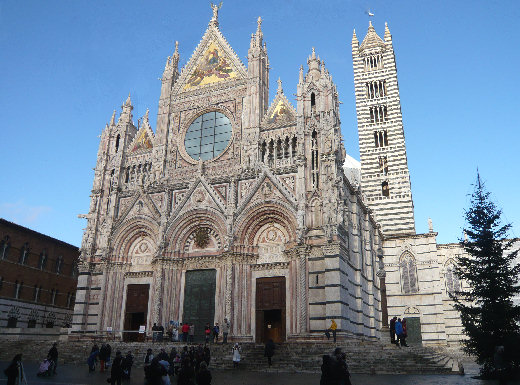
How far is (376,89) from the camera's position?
4419cm

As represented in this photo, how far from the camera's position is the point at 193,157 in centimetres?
3125

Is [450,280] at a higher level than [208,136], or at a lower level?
lower

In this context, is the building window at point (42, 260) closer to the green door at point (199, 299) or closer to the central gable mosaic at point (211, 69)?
the green door at point (199, 299)

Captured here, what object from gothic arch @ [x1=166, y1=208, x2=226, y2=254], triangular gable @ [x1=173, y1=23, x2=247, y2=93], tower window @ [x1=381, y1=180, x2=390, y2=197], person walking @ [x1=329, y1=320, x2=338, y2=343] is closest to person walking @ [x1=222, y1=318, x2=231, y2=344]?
gothic arch @ [x1=166, y1=208, x2=226, y2=254]

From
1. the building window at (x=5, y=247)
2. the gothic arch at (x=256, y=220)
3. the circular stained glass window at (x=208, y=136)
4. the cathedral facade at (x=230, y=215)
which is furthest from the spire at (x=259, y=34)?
the building window at (x=5, y=247)

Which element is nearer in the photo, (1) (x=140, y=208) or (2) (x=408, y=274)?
(1) (x=140, y=208)

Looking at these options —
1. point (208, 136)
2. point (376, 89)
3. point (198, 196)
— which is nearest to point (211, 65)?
point (208, 136)

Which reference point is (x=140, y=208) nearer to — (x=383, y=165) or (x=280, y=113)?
(x=280, y=113)

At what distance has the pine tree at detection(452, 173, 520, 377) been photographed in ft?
50.7

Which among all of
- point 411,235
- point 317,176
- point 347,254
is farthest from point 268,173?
point 411,235

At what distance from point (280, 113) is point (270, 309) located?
12.8 meters

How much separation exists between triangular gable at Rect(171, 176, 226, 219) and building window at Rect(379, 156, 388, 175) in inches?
767

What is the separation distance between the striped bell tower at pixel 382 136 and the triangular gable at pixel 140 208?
2005 cm

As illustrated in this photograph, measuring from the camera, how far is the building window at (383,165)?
41219 mm
